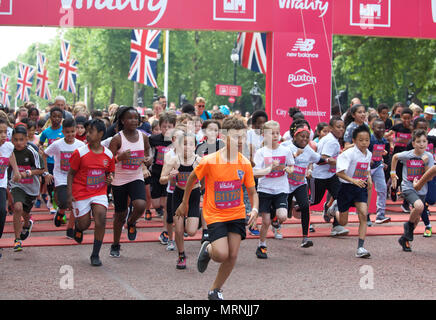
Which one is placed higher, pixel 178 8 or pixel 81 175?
pixel 178 8

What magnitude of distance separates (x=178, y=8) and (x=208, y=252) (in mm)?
7726

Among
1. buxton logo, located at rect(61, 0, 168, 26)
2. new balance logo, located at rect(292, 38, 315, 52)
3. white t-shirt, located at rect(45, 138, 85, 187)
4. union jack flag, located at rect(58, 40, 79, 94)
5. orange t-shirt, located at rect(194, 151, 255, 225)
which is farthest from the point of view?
union jack flag, located at rect(58, 40, 79, 94)

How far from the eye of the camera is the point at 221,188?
609 centimetres

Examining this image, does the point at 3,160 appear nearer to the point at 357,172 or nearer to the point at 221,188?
the point at 221,188

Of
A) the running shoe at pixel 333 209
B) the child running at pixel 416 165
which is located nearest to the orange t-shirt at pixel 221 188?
the child running at pixel 416 165

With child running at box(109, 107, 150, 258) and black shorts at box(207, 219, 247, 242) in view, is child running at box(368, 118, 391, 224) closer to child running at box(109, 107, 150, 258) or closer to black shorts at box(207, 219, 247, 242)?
child running at box(109, 107, 150, 258)

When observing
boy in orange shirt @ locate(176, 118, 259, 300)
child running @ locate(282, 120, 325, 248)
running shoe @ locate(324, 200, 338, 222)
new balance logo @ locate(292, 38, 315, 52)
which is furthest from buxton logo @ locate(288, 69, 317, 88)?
boy in orange shirt @ locate(176, 118, 259, 300)

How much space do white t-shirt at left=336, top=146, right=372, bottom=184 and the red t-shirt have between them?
324 centimetres

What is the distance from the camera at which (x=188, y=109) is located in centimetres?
1169

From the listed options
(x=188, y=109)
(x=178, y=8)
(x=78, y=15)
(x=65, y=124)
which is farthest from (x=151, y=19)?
(x=65, y=124)

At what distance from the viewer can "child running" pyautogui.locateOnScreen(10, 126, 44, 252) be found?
905 cm

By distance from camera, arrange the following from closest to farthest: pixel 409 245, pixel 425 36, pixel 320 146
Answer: pixel 409 245 → pixel 320 146 → pixel 425 36

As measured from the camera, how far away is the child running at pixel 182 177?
772cm
